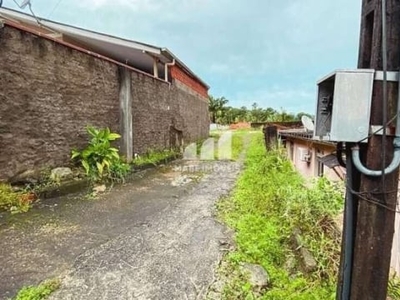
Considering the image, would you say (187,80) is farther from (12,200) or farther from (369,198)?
(369,198)

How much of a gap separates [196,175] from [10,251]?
517 cm

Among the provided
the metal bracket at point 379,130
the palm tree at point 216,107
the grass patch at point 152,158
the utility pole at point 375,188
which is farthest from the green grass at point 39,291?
the palm tree at point 216,107

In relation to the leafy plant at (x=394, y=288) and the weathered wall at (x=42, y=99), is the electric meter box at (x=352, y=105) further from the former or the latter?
the weathered wall at (x=42, y=99)

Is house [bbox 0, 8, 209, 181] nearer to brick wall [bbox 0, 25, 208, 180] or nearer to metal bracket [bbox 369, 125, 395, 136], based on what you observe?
brick wall [bbox 0, 25, 208, 180]

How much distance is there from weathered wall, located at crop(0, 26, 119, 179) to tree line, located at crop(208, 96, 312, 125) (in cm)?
3269

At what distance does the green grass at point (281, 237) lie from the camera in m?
2.44

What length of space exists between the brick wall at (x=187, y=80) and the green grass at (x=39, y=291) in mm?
10592

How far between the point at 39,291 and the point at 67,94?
15.0 feet

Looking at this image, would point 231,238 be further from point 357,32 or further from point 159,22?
point 159,22

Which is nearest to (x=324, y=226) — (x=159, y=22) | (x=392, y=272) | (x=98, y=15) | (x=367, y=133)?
(x=392, y=272)

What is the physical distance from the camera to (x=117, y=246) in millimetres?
3270

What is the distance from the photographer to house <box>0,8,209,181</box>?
4.84 metres

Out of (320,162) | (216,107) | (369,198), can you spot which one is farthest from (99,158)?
(216,107)

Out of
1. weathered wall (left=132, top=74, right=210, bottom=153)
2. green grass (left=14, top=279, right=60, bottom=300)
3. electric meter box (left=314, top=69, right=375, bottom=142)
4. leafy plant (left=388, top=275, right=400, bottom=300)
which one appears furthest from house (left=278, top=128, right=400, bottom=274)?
weathered wall (left=132, top=74, right=210, bottom=153)
